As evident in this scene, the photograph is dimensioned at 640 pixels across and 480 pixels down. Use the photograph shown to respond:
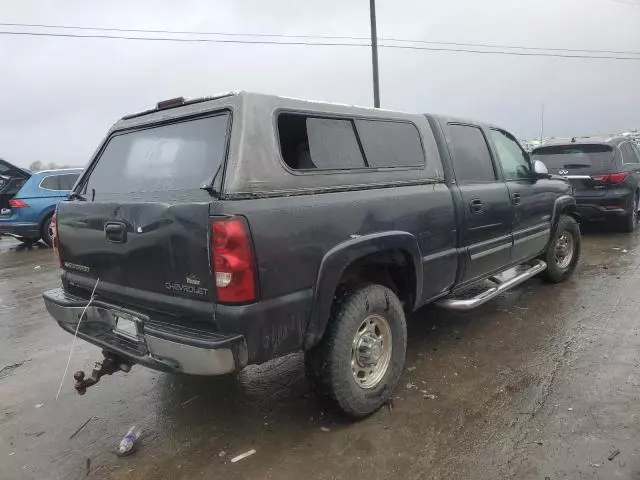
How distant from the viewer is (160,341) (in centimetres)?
254

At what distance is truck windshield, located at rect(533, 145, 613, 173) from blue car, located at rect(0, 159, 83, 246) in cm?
991

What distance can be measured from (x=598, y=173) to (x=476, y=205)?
5535 mm

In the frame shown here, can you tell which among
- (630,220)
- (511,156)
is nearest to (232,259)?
(511,156)

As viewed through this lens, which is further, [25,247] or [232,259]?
[25,247]

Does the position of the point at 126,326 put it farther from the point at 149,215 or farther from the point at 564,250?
the point at 564,250

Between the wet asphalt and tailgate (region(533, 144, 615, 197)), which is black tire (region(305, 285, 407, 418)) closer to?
the wet asphalt

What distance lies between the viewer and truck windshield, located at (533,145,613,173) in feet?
27.2

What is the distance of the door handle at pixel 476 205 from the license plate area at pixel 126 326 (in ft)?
8.82

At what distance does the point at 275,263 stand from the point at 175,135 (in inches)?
44.9

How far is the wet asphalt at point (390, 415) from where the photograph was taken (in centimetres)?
265

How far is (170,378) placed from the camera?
3816mm

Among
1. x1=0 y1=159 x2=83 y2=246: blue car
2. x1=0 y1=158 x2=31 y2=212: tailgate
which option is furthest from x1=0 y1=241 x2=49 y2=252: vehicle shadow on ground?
x1=0 y1=158 x2=31 y2=212: tailgate

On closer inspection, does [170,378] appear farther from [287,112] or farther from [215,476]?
[287,112]

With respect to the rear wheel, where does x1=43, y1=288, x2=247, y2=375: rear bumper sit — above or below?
above
